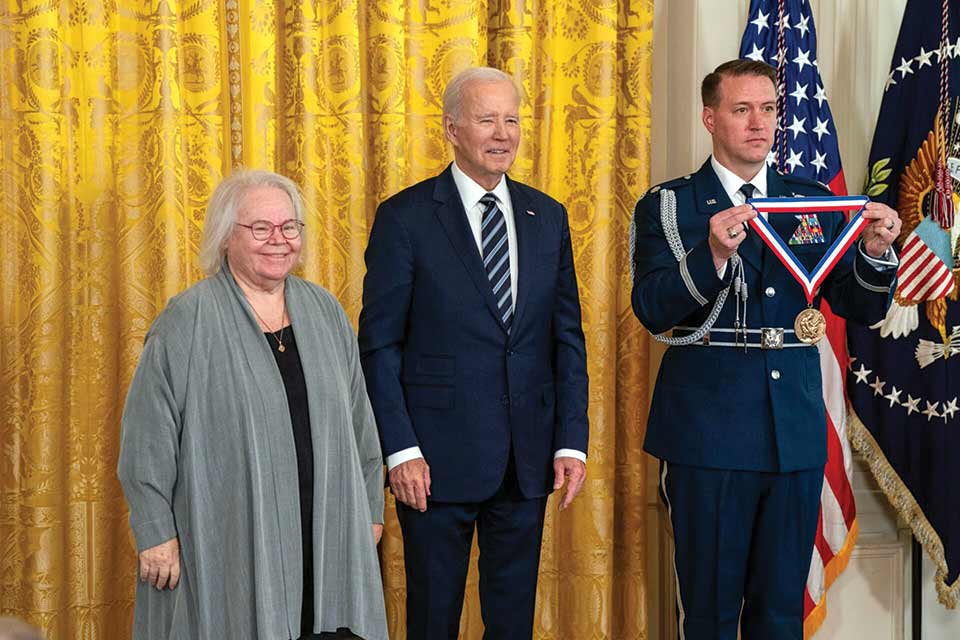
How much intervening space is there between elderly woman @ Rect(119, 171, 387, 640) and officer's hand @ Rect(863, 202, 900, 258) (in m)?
1.35

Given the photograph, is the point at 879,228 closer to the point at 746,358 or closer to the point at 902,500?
the point at 746,358

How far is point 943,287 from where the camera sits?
345cm

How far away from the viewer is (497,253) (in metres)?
2.86

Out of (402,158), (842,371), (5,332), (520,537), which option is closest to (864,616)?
(842,371)

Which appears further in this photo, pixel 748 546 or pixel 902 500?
pixel 902 500

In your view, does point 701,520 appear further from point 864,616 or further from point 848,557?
point 864,616

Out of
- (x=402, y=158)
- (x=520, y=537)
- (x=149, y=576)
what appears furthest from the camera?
(x=402, y=158)

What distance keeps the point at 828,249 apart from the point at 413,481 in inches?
47.5

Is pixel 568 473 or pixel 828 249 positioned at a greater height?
pixel 828 249

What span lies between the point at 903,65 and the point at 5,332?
2.92 metres

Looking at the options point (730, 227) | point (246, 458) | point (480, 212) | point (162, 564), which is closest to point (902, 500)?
point (730, 227)

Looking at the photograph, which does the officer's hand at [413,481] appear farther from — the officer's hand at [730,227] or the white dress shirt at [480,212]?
the officer's hand at [730,227]

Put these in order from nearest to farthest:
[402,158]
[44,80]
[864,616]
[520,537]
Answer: [520,537], [44,80], [402,158], [864,616]

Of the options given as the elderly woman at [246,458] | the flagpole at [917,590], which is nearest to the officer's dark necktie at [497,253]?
the elderly woman at [246,458]
